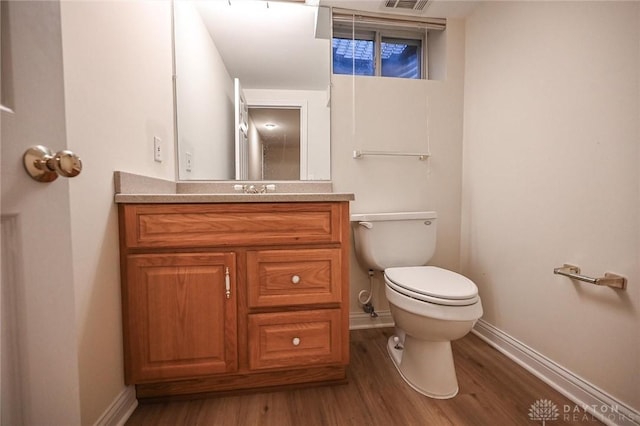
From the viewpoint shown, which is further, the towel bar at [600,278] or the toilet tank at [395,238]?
the toilet tank at [395,238]

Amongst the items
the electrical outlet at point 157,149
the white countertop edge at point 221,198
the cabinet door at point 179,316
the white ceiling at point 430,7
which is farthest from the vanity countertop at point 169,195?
the white ceiling at point 430,7

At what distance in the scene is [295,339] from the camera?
1091 mm

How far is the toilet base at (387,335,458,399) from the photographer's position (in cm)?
112

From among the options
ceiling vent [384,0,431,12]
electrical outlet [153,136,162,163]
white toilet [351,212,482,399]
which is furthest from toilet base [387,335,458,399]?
ceiling vent [384,0,431,12]

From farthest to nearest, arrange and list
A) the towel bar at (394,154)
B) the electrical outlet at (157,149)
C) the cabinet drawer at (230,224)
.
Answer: the towel bar at (394,154) < the electrical outlet at (157,149) < the cabinet drawer at (230,224)

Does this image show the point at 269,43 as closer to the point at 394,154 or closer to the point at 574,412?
the point at 394,154

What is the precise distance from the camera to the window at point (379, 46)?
1634 mm

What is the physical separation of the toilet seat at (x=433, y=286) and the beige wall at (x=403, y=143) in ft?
1.49

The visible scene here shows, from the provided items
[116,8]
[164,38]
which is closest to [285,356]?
[116,8]

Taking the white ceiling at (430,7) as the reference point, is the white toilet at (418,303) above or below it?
below

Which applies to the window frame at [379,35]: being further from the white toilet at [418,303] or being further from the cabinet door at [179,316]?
the cabinet door at [179,316]

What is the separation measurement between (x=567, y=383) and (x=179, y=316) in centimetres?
162

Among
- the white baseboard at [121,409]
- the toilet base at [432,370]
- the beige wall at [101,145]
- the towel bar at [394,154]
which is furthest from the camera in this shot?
the towel bar at [394,154]

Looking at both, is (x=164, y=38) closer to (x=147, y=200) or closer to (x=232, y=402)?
(x=147, y=200)
